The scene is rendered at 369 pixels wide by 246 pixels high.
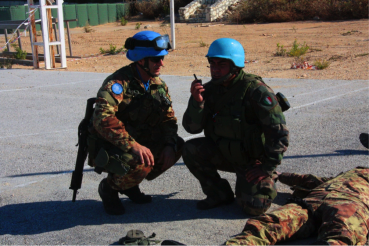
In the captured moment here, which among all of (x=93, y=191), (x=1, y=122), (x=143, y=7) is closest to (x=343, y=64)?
(x=1, y=122)

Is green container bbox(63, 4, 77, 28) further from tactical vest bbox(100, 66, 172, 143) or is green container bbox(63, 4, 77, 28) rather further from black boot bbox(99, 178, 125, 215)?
black boot bbox(99, 178, 125, 215)

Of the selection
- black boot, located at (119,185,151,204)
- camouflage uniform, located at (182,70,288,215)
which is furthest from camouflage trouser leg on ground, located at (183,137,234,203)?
black boot, located at (119,185,151,204)

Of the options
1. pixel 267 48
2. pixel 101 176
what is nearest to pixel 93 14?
pixel 267 48

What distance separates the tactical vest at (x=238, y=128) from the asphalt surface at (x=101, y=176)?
1.56ft

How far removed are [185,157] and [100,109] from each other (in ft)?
2.75

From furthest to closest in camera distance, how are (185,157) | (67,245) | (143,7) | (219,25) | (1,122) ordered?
1. (143,7)
2. (219,25)
3. (1,122)
4. (185,157)
5. (67,245)

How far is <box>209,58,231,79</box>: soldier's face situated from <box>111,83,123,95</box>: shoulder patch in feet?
2.44

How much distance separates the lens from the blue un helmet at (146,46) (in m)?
3.43

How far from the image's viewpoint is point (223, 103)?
3461 millimetres

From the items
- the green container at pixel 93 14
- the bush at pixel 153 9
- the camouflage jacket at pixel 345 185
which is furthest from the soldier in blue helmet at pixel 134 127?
the green container at pixel 93 14

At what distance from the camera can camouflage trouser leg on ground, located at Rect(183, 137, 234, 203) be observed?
3.49m

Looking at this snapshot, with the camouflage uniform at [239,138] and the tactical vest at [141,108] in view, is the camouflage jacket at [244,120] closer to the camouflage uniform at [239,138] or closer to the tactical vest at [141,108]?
the camouflage uniform at [239,138]

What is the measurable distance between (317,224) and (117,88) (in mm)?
1743

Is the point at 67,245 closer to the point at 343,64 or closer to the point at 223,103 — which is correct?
the point at 223,103
